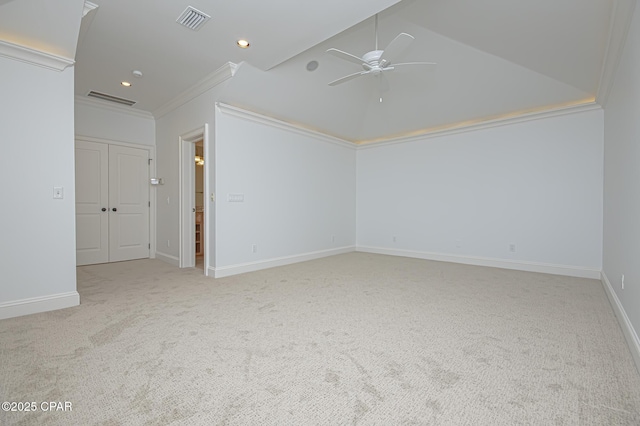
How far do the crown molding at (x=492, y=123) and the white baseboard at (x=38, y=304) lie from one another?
19.6 feet

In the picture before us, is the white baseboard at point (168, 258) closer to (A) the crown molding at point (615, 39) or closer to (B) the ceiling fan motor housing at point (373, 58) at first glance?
(B) the ceiling fan motor housing at point (373, 58)

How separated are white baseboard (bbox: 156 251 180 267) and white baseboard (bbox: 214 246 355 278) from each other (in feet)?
3.83

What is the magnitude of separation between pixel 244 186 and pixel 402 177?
3.49 meters

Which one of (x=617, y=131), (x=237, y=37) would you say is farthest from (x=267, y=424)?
(x=617, y=131)

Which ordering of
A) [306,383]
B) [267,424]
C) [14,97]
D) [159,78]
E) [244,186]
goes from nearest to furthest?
[267,424], [306,383], [14,97], [159,78], [244,186]

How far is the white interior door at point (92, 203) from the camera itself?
5.12 m

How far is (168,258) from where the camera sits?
5.43 meters

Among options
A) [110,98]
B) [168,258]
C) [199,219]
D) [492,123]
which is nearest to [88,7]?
[110,98]

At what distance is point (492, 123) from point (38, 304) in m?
6.78

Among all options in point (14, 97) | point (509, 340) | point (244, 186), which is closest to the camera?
point (509, 340)

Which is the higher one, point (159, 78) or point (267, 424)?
point (159, 78)

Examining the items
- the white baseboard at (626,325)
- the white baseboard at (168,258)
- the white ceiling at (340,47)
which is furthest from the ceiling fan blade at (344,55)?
the white baseboard at (168,258)

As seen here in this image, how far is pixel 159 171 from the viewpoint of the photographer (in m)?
5.80

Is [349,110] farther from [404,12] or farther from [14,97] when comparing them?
[14,97]
